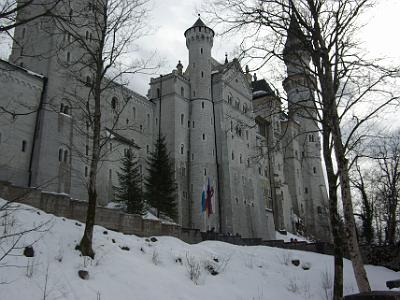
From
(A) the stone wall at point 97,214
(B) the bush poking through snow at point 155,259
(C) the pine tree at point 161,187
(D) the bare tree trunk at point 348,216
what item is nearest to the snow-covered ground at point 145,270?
(B) the bush poking through snow at point 155,259

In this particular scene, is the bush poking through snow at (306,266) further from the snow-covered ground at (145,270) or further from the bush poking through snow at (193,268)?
the bush poking through snow at (193,268)

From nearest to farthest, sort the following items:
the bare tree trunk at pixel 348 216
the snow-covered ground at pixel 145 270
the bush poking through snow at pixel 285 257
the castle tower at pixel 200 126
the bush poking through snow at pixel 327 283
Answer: the snow-covered ground at pixel 145 270 → the bare tree trunk at pixel 348 216 → the bush poking through snow at pixel 327 283 → the bush poking through snow at pixel 285 257 → the castle tower at pixel 200 126

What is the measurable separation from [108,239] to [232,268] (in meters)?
4.40

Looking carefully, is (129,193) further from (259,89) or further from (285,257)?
(259,89)

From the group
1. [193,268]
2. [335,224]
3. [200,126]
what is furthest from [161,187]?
[335,224]

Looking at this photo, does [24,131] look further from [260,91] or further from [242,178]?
[260,91]

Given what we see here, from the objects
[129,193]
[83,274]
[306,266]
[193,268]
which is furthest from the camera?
[129,193]

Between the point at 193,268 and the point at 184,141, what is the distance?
111ft

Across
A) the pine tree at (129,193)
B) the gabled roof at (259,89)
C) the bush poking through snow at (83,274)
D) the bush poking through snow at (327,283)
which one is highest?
the gabled roof at (259,89)

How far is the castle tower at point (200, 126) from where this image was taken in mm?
42281

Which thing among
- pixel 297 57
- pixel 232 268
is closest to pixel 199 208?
pixel 232 268

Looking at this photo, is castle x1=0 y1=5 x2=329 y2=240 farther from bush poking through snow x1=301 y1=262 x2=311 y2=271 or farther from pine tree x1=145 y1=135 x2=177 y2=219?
bush poking through snow x1=301 y1=262 x2=311 y2=271

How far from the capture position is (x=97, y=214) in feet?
65.0

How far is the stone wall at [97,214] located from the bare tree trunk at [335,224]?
10.1 m
